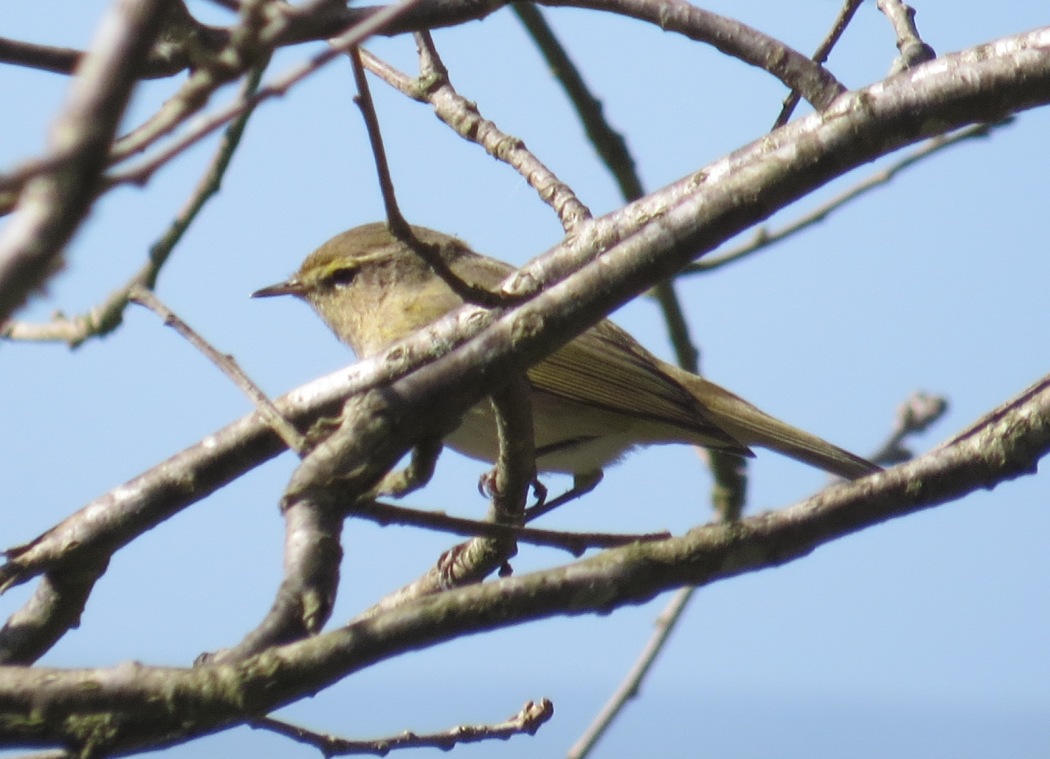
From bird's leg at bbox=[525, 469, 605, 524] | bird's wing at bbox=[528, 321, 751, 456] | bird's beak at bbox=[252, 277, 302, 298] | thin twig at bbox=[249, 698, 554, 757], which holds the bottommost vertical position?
thin twig at bbox=[249, 698, 554, 757]

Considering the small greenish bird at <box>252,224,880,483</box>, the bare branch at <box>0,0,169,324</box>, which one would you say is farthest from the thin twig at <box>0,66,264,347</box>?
the bare branch at <box>0,0,169,324</box>

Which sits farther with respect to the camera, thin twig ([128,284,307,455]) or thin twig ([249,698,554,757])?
thin twig ([249,698,554,757])

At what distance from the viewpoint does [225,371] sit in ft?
9.09

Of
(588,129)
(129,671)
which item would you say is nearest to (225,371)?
(129,671)

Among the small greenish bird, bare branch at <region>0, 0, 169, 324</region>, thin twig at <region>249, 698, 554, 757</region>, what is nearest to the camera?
bare branch at <region>0, 0, 169, 324</region>

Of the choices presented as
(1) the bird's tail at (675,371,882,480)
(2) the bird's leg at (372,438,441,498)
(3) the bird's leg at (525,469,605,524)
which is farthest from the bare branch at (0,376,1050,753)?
(1) the bird's tail at (675,371,882,480)

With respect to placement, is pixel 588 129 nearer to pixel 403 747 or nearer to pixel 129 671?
pixel 403 747

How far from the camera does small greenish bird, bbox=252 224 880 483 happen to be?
557 cm

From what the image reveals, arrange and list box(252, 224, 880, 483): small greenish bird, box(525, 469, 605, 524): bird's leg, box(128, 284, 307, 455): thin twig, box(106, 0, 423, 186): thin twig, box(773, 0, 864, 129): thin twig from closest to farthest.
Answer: box(106, 0, 423, 186): thin twig → box(128, 284, 307, 455): thin twig → box(773, 0, 864, 129): thin twig → box(525, 469, 605, 524): bird's leg → box(252, 224, 880, 483): small greenish bird

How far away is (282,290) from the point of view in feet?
21.0

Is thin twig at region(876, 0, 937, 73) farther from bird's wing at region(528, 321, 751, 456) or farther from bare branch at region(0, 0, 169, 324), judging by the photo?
bare branch at region(0, 0, 169, 324)

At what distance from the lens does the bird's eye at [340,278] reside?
6.31 meters

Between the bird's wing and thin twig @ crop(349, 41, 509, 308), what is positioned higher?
the bird's wing

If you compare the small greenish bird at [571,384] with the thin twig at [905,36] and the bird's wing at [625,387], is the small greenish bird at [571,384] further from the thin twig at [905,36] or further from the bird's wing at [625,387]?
the thin twig at [905,36]
